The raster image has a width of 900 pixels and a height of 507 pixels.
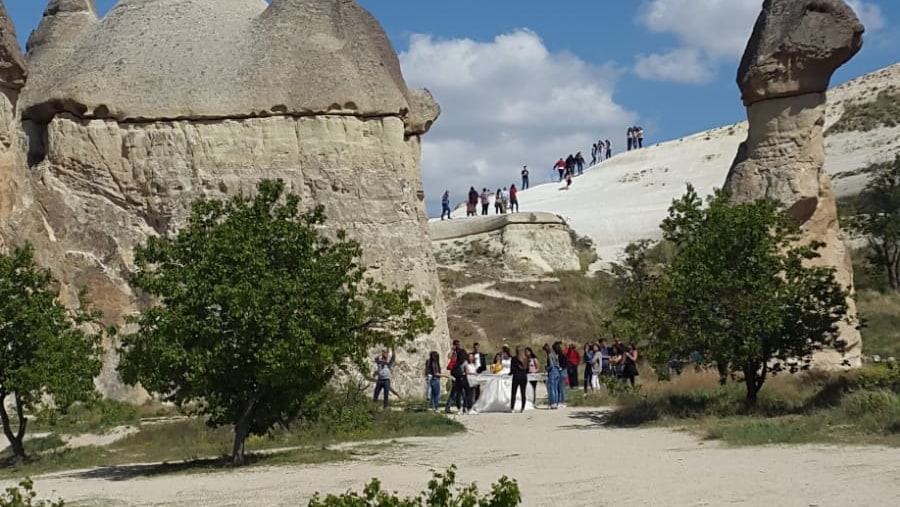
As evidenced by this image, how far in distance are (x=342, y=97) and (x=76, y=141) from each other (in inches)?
202

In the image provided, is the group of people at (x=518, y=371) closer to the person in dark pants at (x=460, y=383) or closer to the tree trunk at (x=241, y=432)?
the person in dark pants at (x=460, y=383)

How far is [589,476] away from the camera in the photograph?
11.8 metres

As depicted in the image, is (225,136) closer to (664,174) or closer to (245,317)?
(245,317)

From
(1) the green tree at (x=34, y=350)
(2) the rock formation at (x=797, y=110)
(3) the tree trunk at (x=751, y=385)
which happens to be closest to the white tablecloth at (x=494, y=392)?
(3) the tree trunk at (x=751, y=385)

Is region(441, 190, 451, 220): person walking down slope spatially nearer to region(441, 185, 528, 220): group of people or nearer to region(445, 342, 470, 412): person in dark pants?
region(441, 185, 528, 220): group of people

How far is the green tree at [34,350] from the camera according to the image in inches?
583

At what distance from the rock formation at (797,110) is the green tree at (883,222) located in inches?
596

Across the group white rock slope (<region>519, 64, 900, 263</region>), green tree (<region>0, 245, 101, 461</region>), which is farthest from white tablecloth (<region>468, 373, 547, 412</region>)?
white rock slope (<region>519, 64, 900, 263</region>)

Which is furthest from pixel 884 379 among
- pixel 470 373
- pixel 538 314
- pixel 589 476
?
pixel 538 314

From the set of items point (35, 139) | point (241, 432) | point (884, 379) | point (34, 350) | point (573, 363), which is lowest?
point (241, 432)

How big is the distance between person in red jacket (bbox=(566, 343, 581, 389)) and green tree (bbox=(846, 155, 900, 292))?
14775mm

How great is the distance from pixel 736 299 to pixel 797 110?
20.8 feet

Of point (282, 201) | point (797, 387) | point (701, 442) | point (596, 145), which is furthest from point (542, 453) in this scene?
point (596, 145)

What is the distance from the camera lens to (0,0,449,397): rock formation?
23.9 m
